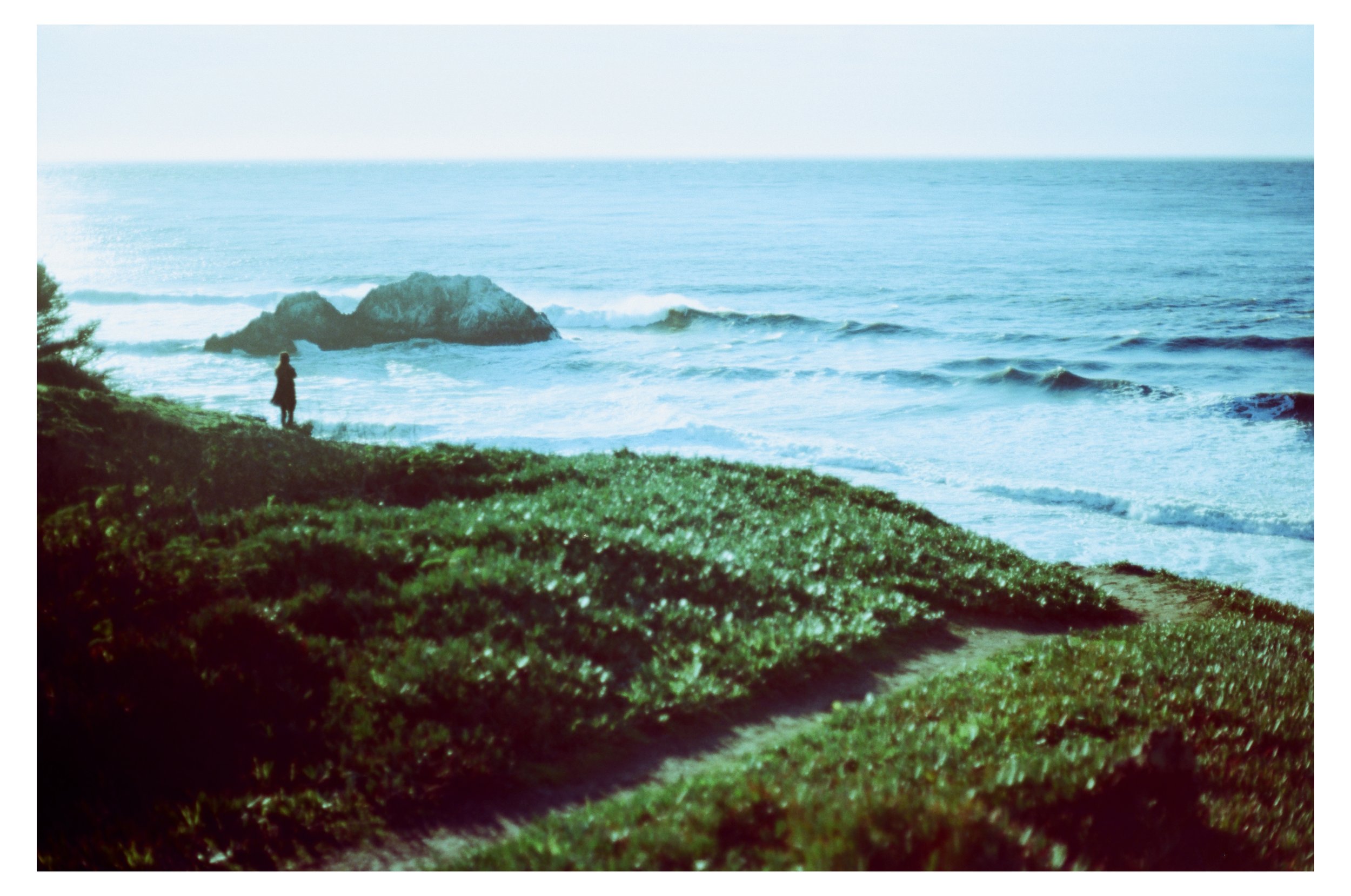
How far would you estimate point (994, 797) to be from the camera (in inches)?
191

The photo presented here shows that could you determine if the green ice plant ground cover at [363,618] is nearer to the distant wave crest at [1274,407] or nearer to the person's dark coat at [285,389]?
the person's dark coat at [285,389]

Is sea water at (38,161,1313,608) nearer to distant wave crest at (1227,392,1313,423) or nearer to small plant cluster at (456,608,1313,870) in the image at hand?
distant wave crest at (1227,392,1313,423)

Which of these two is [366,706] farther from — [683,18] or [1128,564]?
[1128,564]

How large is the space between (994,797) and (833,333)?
3294cm

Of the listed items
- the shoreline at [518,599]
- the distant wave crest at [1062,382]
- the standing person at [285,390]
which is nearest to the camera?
the shoreline at [518,599]

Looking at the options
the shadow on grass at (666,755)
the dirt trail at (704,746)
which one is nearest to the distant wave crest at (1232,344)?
the dirt trail at (704,746)

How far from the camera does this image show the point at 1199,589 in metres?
12.5

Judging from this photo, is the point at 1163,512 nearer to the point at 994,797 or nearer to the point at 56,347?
the point at 994,797

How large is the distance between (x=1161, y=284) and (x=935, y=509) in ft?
95.7

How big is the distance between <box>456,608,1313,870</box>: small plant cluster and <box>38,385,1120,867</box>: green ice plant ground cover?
38.2 inches

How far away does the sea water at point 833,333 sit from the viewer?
58.3ft

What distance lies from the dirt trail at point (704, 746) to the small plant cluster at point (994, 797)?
0.24m

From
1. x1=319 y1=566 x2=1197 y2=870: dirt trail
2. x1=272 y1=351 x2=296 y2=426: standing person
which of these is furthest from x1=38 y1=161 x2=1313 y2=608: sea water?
x1=319 y1=566 x2=1197 y2=870: dirt trail

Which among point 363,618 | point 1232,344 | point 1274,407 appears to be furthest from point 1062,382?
point 363,618
